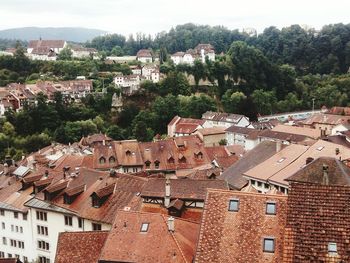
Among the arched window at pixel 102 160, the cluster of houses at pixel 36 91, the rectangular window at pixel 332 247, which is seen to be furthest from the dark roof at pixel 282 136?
the rectangular window at pixel 332 247

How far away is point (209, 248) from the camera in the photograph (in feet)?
60.6

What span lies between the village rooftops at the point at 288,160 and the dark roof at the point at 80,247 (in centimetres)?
1712

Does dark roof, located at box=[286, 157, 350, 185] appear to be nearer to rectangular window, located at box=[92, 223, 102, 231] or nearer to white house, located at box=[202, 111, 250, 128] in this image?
rectangular window, located at box=[92, 223, 102, 231]

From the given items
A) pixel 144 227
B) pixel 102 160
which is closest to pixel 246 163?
pixel 144 227

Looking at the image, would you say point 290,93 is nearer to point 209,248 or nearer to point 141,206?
point 141,206

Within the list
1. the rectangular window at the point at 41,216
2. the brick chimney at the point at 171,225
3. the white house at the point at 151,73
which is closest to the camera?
the brick chimney at the point at 171,225

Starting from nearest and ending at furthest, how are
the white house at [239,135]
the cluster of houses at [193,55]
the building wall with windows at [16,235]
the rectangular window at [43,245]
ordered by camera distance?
the rectangular window at [43,245] < the building wall with windows at [16,235] < the white house at [239,135] < the cluster of houses at [193,55]

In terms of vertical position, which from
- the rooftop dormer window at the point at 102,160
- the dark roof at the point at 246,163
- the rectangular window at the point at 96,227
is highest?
the dark roof at the point at 246,163

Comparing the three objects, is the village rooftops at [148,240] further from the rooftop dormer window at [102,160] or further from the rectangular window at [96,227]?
the rooftop dormer window at [102,160]

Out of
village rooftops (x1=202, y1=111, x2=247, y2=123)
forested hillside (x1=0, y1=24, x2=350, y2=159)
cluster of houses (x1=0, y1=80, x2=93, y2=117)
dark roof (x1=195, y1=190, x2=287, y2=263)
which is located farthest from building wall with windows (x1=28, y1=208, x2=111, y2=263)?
cluster of houses (x1=0, y1=80, x2=93, y2=117)

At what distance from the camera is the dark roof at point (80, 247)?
82.0ft

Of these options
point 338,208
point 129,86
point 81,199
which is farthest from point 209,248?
→ point 129,86

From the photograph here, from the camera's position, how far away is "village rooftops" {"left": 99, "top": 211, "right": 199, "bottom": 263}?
71.7 ft

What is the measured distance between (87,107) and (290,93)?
5451 cm
